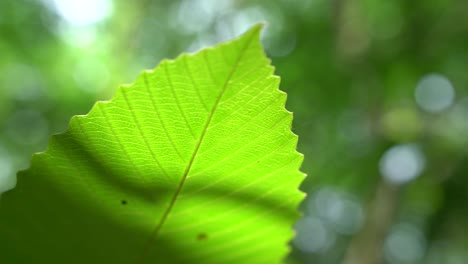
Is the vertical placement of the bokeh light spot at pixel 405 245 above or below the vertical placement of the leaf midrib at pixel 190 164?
above

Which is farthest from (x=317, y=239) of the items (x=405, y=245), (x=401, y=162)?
(x=401, y=162)

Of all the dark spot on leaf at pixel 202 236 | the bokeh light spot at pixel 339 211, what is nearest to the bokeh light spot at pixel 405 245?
the bokeh light spot at pixel 339 211

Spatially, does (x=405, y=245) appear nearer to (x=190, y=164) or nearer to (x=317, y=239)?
(x=317, y=239)

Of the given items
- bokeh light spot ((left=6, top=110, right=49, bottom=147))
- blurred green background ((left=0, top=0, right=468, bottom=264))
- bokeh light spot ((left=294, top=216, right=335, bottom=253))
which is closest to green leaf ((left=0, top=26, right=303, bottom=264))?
blurred green background ((left=0, top=0, right=468, bottom=264))

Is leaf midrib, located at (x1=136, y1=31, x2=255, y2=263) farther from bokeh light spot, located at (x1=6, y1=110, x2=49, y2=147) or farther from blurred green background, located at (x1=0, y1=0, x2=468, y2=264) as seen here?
bokeh light spot, located at (x1=6, y1=110, x2=49, y2=147)

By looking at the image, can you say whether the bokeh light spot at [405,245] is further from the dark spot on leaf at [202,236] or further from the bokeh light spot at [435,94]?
the dark spot on leaf at [202,236]
